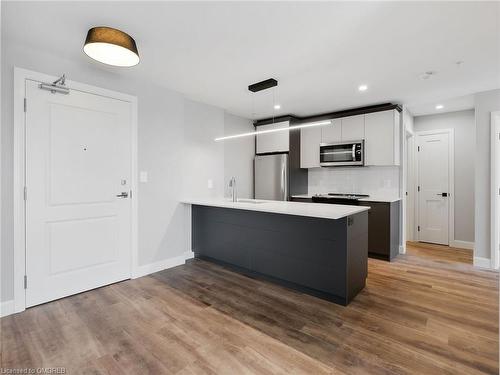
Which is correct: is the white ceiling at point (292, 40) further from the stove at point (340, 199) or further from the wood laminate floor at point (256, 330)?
the wood laminate floor at point (256, 330)

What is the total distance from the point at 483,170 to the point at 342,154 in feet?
6.29

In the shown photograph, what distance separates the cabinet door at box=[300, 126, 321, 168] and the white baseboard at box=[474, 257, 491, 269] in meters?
2.72

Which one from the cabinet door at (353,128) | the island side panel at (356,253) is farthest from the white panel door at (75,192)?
the cabinet door at (353,128)

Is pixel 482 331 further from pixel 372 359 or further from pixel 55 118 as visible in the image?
pixel 55 118

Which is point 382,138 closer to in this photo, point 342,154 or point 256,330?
point 342,154

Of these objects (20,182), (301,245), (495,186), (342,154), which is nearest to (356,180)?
(342,154)

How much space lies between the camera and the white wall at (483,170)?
359 cm

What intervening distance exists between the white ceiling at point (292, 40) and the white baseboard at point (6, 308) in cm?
237

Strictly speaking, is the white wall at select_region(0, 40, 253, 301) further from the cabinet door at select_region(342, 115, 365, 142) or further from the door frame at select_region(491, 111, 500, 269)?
the door frame at select_region(491, 111, 500, 269)

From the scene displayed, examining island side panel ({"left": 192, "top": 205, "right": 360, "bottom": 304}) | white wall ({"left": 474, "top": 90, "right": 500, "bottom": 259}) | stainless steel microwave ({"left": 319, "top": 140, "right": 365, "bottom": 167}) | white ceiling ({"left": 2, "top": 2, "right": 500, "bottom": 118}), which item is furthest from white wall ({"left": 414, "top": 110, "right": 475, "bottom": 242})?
island side panel ({"left": 192, "top": 205, "right": 360, "bottom": 304})

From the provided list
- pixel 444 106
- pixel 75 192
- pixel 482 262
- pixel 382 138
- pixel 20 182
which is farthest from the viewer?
pixel 444 106

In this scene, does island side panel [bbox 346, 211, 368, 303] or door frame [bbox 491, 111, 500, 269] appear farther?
door frame [bbox 491, 111, 500, 269]

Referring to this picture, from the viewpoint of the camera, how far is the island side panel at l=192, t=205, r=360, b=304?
252cm

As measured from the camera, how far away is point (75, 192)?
109 inches
